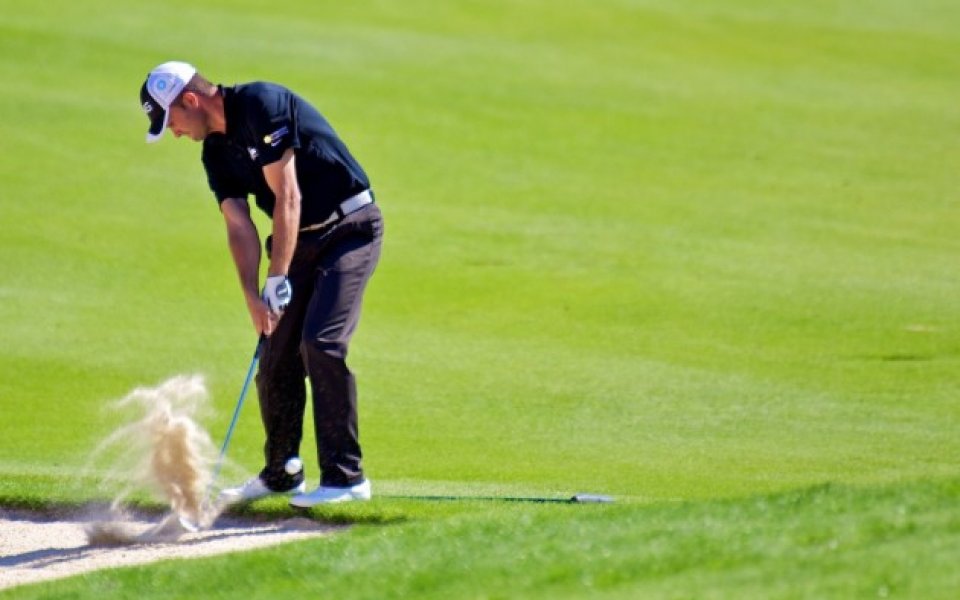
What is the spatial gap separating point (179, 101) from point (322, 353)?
1.32 meters

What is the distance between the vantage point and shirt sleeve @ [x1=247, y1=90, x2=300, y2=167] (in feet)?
24.7

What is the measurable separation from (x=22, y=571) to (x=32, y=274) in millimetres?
6231

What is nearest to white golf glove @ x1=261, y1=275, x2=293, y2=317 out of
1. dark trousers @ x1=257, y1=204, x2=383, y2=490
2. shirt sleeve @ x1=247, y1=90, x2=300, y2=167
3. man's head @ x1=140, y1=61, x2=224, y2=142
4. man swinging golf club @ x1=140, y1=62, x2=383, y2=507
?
man swinging golf club @ x1=140, y1=62, x2=383, y2=507

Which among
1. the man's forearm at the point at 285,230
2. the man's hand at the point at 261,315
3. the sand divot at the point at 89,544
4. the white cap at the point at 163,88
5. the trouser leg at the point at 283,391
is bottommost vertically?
the sand divot at the point at 89,544

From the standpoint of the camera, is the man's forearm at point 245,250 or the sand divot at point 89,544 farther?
the man's forearm at point 245,250

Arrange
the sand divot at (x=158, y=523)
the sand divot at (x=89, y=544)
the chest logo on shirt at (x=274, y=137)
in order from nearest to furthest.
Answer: the sand divot at (x=89, y=544), the sand divot at (x=158, y=523), the chest logo on shirt at (x=274, y=137)

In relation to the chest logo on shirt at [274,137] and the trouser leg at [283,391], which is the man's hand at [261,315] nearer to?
the trouser leg at [283,391]

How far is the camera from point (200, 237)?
14.4 meters

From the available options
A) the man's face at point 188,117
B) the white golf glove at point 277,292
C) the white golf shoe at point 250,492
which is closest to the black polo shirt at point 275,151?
the man's face at point 188,117

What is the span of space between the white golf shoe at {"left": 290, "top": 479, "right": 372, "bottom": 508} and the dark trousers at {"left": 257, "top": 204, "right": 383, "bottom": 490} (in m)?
0.03

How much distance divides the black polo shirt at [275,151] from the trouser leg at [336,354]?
252 mm

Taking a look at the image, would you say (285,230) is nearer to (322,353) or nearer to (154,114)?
(322,353)

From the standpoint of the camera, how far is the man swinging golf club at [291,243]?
7586mm

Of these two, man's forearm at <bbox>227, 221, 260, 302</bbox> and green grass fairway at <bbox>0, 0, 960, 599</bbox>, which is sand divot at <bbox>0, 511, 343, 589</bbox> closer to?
green grass fairway at <bbox>0, 0, 960, 599</bbox>
